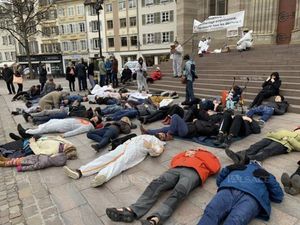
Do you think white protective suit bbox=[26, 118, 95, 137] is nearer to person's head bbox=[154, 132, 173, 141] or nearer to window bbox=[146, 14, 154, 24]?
Answer: person's head bbox=[154, 132, 173, 141]

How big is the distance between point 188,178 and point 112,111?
5598mm

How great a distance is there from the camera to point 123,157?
4.66 metres

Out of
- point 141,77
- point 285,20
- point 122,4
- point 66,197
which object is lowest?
point 66,197

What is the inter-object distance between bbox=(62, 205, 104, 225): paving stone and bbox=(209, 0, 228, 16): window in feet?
73.2

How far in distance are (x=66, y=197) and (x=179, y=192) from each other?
1.70 metres

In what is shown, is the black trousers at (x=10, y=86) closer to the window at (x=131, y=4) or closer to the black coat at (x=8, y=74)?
the black coat at (x=8, y=74)

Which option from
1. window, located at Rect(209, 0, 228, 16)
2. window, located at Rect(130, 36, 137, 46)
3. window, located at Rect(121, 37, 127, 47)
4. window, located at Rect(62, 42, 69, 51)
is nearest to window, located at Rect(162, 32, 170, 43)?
window, located at Rect(130, 36, 137, 46)

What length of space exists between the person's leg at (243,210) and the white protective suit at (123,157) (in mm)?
2066

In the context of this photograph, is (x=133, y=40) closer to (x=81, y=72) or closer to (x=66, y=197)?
(x=81, y=72)

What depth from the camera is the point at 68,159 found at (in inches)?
210

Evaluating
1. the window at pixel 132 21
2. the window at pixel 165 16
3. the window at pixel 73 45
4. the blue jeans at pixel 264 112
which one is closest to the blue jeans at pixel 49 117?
the blue jeans at pixel 264 112

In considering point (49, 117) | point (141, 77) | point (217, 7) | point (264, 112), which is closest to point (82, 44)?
point (217, 7)

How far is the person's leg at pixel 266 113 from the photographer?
24.4 ft

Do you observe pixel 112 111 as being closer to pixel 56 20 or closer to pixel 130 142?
pixel 130 142
